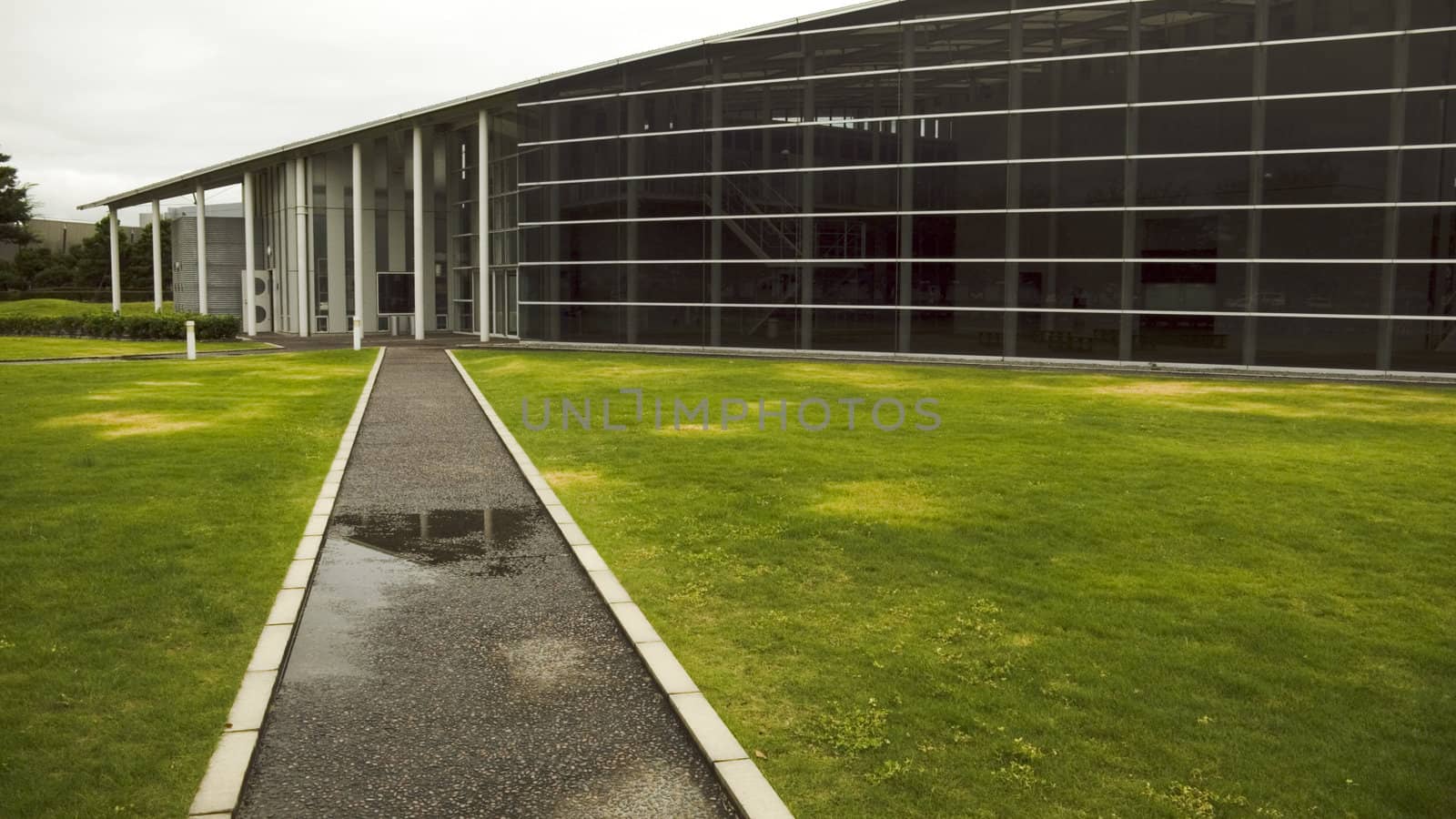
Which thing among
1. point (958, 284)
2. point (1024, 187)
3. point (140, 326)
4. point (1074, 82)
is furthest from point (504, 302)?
point (1074, 82)

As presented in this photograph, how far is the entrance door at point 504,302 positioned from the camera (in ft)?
149

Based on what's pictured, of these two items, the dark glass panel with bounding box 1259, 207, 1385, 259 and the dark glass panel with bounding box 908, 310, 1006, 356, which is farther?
the dark glass panel with bounding box 908, 310, 1006, 356

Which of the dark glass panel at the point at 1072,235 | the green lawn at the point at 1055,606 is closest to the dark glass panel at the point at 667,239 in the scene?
the dark glass panel at the point at 1072,235

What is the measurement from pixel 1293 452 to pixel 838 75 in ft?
75.0

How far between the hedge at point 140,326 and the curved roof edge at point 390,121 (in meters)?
8.74

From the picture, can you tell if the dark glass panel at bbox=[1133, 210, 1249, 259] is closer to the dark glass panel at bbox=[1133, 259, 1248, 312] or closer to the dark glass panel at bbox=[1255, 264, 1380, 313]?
the dark glass panel at bbox=[1133, 259, 1248, 312]

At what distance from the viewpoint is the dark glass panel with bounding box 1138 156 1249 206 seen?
1171 inches

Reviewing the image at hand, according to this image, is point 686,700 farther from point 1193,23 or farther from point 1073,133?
point 1193,23

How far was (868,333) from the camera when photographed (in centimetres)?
3456

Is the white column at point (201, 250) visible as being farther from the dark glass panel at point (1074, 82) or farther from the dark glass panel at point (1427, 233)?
the dark glass panel at point (1427, 233)

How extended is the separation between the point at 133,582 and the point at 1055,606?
22.6 ft

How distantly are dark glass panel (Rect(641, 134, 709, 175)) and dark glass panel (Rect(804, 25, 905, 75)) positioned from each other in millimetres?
4418

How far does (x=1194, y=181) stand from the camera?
99.3 ft

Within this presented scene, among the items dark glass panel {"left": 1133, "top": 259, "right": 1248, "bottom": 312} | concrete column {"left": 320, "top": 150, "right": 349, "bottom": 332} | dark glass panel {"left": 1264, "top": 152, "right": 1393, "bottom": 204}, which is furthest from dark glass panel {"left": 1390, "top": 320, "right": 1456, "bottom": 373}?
concrete column {"left": 320, "top": 150, "right": 349, "bottom": 332}
